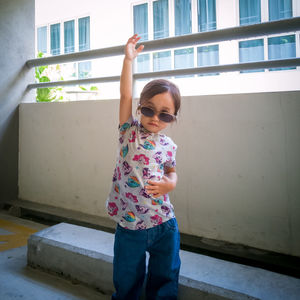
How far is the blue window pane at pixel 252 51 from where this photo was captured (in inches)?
233

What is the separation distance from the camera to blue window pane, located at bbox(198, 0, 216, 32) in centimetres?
801

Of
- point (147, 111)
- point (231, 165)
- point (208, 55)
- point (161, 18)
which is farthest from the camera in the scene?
point (161, 18)

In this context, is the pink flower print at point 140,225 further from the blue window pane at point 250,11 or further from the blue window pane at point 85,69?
the blue window pane at point 85,69

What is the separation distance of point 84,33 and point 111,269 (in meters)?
10.4

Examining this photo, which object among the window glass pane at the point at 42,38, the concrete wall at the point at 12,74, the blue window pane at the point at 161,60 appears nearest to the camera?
the concrete wall at the point at 12,74

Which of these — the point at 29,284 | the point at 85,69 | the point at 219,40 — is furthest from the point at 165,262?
the point at 85,69

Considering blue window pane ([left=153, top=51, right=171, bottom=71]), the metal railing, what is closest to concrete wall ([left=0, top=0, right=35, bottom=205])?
the metal railing

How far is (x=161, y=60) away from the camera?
835 centimetres

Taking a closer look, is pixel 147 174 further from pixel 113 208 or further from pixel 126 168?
pixel 113 208

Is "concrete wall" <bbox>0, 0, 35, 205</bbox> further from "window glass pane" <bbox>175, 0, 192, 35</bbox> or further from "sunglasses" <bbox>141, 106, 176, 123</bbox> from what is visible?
"window glass pane" <bbox>175, 0, 192, 35</bbox>

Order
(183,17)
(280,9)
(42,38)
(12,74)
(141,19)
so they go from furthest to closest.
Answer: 1. (42,38)
2. (141,19)
3. (183,17)
4. (280,9)
5. (12,74)

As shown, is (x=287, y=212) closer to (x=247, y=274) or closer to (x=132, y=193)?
(x=247, y=274)

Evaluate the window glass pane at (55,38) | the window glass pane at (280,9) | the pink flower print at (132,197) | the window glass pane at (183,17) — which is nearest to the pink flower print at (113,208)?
the pink flower print at (132,197)

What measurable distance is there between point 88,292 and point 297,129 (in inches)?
72.0
